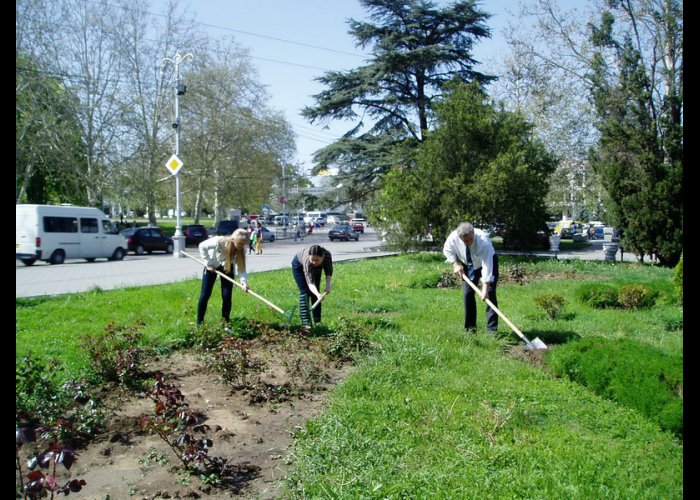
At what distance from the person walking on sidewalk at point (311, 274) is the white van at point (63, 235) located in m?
16.0

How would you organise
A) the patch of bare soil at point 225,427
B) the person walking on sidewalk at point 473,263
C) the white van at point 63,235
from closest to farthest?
the patch of bare soil at point 225,427 → the person walking on sidewalk at point 473,263 → the white van at point 63,235

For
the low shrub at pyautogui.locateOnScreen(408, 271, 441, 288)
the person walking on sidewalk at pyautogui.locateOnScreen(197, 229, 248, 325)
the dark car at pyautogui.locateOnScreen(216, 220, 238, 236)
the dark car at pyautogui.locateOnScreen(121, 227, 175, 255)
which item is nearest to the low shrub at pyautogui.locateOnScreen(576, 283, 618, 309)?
the low shrub at pyautogui.locateOnScreen(408, 271, 441, 288)

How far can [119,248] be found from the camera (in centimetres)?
2588

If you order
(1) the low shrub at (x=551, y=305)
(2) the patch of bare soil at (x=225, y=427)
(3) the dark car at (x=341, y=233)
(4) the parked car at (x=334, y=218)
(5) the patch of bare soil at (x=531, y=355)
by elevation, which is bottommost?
(2) the patch of bare soil at (x=225, y=427)

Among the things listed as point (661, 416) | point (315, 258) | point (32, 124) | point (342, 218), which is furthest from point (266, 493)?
point (342, 218)

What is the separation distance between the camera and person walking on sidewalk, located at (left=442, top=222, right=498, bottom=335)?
7.85m

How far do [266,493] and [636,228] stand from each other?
2022 centimetres

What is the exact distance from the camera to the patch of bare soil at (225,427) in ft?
12.1

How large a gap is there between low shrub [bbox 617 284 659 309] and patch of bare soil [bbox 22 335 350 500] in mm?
6903

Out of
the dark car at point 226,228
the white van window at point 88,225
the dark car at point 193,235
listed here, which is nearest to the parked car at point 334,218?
the dark car at point 226,228

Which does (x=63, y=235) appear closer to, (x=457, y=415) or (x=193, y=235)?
(x=193, y=235)

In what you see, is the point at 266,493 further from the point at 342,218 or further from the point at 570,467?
the point at 342,218

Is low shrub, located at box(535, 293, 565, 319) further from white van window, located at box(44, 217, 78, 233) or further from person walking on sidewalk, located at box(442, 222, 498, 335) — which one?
white van window, located at box(44, 217, 78, 233)

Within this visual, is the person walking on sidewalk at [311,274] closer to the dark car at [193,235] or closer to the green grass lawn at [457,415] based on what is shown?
the green grass lawn at [457,415]
